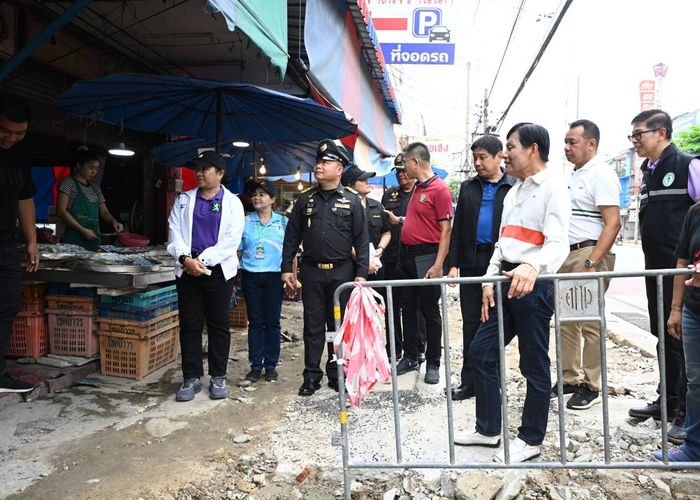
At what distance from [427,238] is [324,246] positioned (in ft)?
3.24

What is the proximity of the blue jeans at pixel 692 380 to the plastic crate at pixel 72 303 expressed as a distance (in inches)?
180

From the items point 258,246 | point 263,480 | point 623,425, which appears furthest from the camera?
point 258,246

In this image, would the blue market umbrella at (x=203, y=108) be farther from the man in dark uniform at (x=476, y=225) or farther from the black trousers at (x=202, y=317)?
the black trousers at (x=202, y=317)

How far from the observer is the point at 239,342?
20.2ft

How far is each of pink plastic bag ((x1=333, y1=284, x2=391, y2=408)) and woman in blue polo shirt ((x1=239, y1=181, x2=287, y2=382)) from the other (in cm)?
204

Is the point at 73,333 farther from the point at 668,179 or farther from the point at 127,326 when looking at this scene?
the point at 668,179

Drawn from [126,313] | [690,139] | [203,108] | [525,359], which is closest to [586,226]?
[525,359]

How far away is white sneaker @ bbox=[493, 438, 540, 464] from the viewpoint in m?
2.84

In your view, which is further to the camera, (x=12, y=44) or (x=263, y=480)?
(x=12, y=44)

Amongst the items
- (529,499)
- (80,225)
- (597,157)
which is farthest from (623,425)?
(80,225)

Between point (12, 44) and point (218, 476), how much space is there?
4599 millimetres

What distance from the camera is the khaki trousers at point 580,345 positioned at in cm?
386

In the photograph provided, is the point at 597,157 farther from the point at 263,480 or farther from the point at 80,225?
the point at 80,225

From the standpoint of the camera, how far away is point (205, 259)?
4008 millimetres
